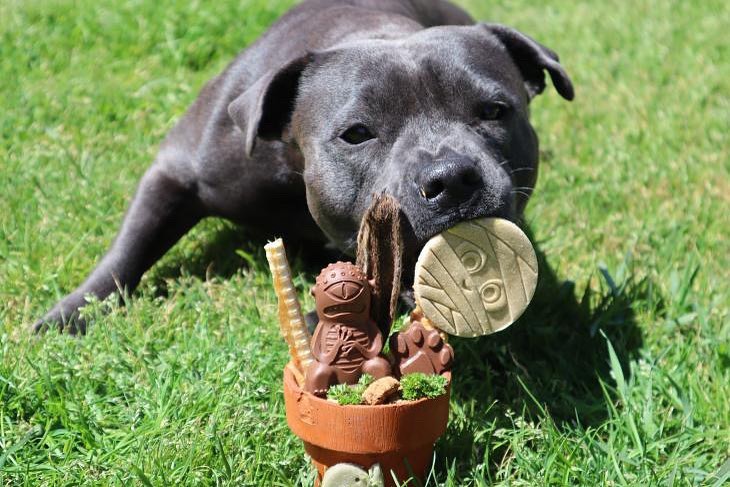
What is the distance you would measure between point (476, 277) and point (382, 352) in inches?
13.5

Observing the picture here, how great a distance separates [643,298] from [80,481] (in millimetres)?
2115

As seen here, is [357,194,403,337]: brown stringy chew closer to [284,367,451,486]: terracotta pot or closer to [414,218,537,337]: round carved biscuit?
[414,218,537,337]: round carved biscuit

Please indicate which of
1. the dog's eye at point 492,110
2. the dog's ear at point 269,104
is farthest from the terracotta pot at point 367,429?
the dog's ear at point 269,104

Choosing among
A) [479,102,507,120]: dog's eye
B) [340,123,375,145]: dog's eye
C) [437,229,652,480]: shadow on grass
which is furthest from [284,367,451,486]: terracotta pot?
[479,102,507,120]: dog's eye

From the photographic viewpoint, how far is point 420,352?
8.30 feet

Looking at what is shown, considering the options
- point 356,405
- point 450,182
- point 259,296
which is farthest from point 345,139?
point 356,405

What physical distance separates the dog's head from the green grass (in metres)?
0.56

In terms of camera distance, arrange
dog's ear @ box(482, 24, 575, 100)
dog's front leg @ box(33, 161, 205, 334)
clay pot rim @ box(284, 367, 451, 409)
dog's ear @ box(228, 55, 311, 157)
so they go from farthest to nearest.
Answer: dog's front leg @ box(33, 161, 205, 334), dog's ear @ box(482, 24, 575, 100), dog's ear @ box(228, 55, 311, 157), clay pot rim @ box(284, 367, 451, 409)

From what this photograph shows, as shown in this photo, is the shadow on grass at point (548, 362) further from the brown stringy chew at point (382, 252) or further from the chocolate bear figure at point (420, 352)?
the brown stringy chew at point (382, 252)

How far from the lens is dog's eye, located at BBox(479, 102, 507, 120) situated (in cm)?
330

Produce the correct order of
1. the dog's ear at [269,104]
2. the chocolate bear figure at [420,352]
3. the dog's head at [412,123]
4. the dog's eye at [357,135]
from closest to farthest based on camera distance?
the chocolate bear figure at [420,352] → the dog's head at [412,123] → the dog's eye at [357,135] → the dog's ear at [269,104]

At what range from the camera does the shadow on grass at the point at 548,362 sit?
2963mm

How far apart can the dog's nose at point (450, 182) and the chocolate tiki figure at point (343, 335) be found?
45 cm

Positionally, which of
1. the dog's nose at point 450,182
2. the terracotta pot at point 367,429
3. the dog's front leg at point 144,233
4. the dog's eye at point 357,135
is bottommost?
the dog's front leg at point 144,233
